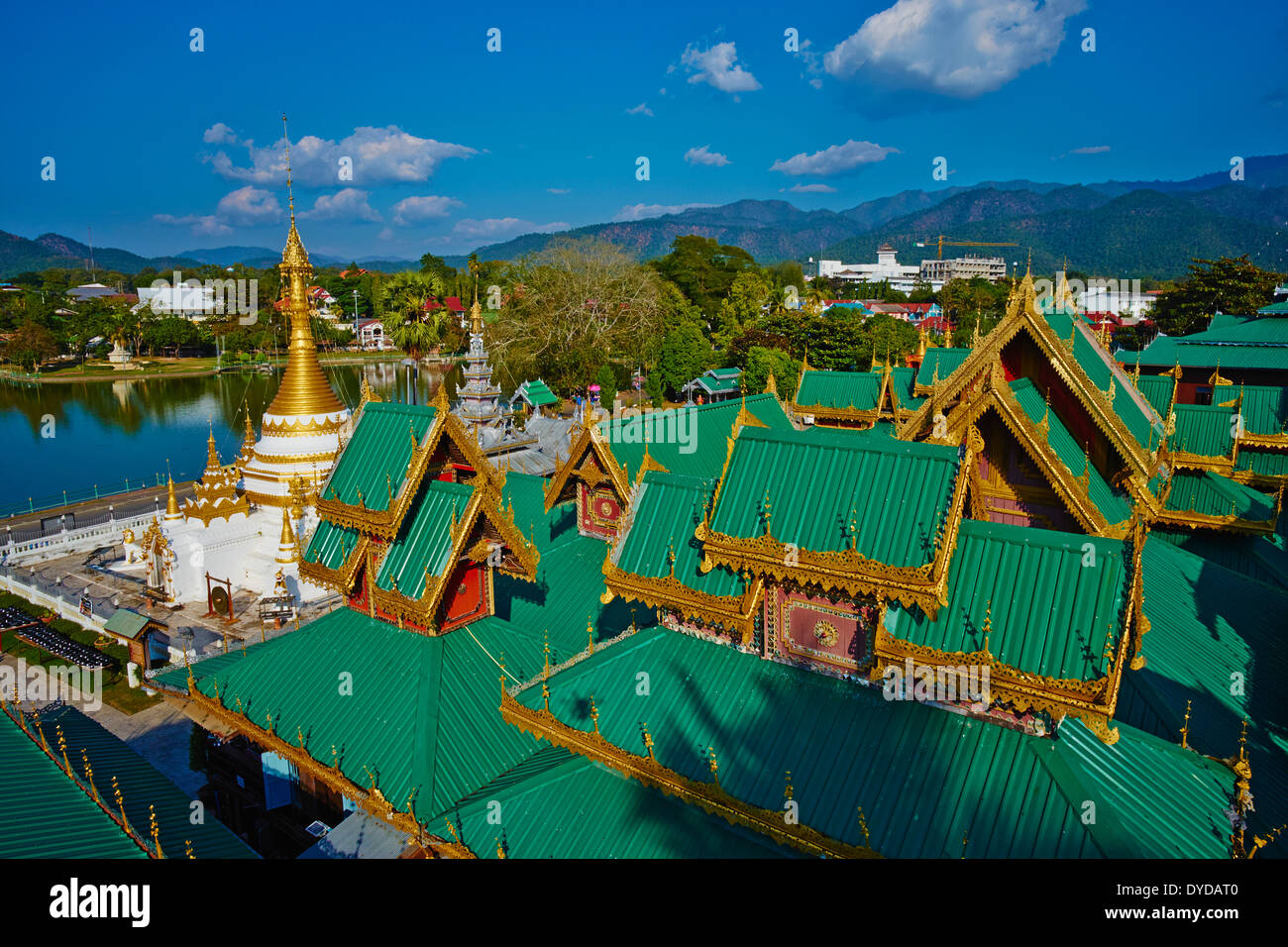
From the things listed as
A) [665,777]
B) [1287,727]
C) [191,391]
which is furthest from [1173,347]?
[191,391]

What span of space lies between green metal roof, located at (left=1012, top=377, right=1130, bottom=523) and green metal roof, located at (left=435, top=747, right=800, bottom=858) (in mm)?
9796

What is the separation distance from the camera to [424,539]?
11.9 metres

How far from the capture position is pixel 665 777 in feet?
Answer: 27.6

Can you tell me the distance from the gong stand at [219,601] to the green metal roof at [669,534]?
621 inches

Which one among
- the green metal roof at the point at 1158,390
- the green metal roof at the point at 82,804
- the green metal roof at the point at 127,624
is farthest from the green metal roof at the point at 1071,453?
the green metal roof at the point at 127,624

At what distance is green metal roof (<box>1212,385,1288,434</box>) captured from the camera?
20766 millimetres

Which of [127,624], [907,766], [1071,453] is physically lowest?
[127,624]

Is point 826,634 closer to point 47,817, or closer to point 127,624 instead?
point 47,817

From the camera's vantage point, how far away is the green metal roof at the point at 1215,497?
17234 mm

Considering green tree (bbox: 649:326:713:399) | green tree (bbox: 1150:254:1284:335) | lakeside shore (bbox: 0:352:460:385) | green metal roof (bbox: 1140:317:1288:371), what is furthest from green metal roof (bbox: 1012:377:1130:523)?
lakeside shore (bbox: 0:352:460:385)

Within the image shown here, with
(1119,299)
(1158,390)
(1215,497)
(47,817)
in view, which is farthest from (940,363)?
(1119,299)

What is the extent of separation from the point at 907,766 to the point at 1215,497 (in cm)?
1505

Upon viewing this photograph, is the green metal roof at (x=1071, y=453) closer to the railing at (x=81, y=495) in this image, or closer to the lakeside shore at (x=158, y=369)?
the railing at (x=81, y=495)

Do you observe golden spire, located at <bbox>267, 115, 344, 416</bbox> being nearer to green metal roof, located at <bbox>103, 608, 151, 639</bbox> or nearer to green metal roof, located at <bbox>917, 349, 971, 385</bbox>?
green metal roof, located at <bbox>103, 608, 151, 639</bbox>
